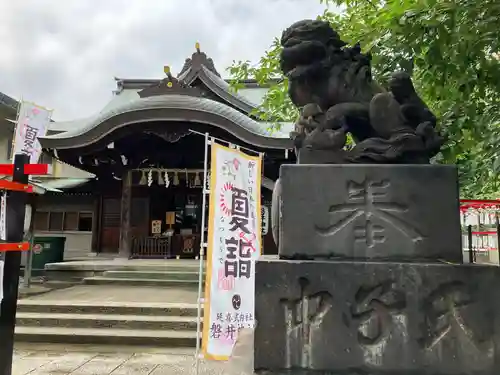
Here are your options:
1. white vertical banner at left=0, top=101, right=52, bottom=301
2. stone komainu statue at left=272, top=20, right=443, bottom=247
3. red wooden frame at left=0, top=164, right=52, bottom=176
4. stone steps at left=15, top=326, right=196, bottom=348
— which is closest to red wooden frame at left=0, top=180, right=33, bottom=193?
red wooden frame at left=0, top=164, right=52, bottom=176

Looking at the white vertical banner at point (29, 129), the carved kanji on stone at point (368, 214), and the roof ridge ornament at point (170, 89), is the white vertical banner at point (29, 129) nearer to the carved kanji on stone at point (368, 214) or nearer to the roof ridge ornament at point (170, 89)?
the roof ridge ornament at point (170, 89)

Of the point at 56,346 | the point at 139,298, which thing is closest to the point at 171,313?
the point at 139,298

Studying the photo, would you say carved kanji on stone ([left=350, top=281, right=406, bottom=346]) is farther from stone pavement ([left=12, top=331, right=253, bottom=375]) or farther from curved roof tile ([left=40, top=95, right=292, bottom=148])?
curved roof tile ([left=40, top=95, right=292, bottom=148])

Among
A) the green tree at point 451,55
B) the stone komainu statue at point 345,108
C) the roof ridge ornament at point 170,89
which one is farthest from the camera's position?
the roof ridge ornament at point 170,89

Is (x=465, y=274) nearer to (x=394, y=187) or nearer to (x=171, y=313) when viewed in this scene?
(x=394, y=187)

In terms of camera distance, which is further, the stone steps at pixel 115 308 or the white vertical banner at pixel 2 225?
the stone steps at pixel 115 308

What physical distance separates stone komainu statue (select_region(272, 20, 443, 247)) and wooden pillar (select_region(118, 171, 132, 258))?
1131 centimetres

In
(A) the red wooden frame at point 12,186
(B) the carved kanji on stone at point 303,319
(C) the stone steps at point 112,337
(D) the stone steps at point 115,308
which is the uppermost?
(A) the red wooden frame at point 12,186

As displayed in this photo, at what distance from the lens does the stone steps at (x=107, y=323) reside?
21.2ft

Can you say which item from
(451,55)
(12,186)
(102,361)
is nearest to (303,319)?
(451,55)

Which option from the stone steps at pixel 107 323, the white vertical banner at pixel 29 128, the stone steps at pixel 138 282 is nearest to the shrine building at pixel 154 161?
the white vertical banner at pixel 29 128

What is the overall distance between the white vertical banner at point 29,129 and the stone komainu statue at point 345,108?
1060cm

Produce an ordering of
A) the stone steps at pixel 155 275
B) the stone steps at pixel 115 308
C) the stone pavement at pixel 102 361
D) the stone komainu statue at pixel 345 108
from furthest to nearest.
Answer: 1. the stone steps at pixel 155 275
2. the stone steps at pixel 115 308
3. the stone pavement at pixel 102 361
4. the stone komainu statue at pixel 345 108

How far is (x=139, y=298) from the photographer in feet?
27.3
